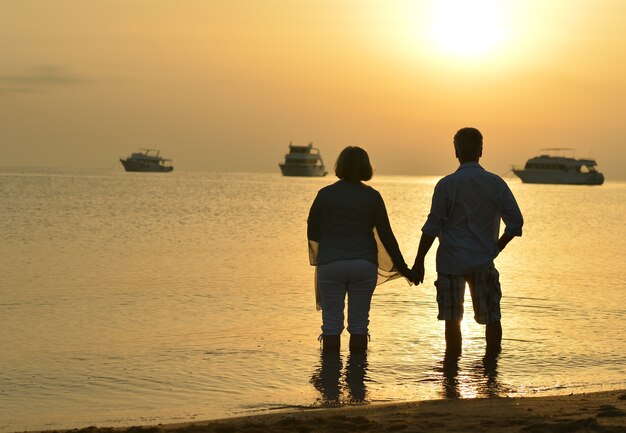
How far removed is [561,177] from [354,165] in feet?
462

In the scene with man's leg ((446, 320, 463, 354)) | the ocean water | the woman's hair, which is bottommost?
the ocean water

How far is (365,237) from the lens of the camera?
7.38 metres

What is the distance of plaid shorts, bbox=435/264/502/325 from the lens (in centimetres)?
738

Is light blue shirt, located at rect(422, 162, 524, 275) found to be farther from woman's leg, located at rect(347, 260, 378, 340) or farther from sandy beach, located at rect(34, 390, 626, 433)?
sandy beach, located at rect(34, 390, 626, 433)

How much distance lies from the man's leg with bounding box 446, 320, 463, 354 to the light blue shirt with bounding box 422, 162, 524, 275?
20.3 inches

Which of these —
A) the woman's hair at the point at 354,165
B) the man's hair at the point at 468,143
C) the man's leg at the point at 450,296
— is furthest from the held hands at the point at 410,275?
the man's hair at the point at 468,143

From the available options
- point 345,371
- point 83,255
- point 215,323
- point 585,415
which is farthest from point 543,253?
point 585,415

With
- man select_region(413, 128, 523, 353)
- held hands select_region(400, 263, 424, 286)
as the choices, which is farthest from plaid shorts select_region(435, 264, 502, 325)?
held hands select_region(400, 263, 424, 286)

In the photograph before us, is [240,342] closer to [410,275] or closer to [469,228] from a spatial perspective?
[410,275]

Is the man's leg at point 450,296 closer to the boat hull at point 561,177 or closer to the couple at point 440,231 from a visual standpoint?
the couple at point 440,231

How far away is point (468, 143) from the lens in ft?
24.2

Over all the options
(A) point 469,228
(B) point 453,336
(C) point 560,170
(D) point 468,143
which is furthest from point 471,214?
(C) point 560,170

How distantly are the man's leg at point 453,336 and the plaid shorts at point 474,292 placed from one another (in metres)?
0.23

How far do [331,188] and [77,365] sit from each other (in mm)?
2857
